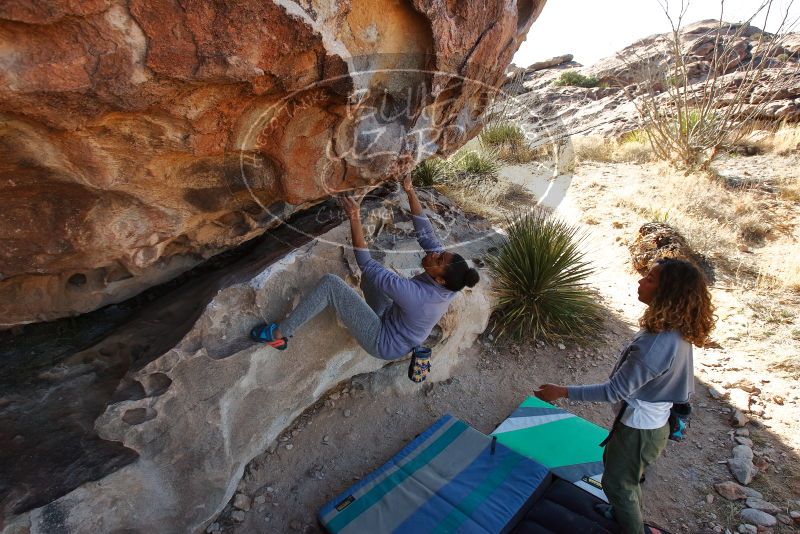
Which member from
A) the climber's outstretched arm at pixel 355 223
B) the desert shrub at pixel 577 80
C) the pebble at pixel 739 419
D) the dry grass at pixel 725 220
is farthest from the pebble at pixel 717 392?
the desert shrub at pixel 577 80

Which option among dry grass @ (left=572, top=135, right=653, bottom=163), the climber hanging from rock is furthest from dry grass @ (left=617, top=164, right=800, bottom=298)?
A: the climber hanging from rock

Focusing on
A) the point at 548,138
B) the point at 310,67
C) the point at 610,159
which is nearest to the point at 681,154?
the point at 610,159

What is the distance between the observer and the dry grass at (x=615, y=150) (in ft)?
36.5

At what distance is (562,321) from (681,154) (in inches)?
279

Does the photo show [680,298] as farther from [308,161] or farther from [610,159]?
[610,159]

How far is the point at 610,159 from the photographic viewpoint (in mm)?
11195

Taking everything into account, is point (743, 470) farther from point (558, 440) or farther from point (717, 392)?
point (558, 440)

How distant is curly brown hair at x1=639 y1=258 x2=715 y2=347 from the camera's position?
2252 mm

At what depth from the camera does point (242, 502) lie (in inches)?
131

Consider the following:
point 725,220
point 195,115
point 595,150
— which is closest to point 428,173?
point 195,115

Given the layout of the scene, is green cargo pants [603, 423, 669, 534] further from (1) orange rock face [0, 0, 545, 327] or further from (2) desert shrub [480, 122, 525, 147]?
(2) desert shrub [480, 122, 525, 147]

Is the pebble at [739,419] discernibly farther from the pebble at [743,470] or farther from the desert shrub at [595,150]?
the desert shrub at [595,150]

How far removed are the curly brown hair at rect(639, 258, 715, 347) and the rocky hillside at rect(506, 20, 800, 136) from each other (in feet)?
31.2

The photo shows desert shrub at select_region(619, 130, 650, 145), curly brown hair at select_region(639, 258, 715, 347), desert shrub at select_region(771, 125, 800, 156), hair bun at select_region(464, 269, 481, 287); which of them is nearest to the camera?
curly brown hair at select_region(639, 258, 715, 347)
